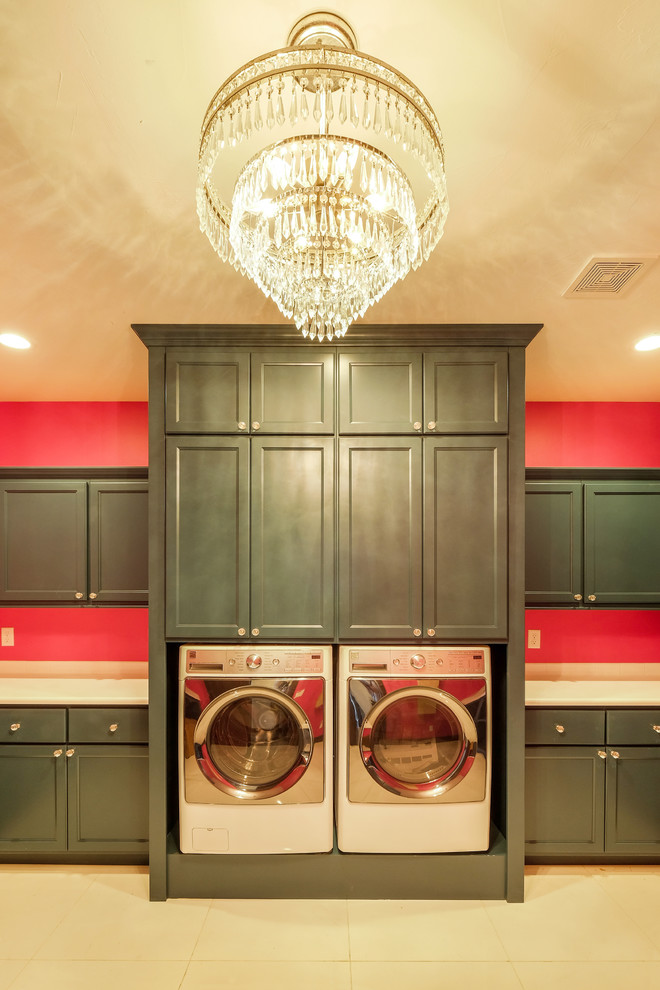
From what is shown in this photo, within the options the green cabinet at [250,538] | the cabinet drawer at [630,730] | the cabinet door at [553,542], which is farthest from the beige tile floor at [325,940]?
the cabinet door at [553,542]

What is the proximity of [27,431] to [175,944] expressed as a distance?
294 cm

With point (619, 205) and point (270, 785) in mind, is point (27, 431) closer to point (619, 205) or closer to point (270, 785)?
point (270, 785)

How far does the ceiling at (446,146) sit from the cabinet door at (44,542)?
3.20ft

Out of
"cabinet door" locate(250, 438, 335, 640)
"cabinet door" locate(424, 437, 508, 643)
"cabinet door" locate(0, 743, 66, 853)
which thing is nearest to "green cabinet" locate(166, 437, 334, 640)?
"cabinet door" locate(250, 438, 335, 640)

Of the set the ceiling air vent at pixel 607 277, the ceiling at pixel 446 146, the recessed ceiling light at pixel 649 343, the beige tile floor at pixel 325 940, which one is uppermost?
the ceiling at pixel 446 146

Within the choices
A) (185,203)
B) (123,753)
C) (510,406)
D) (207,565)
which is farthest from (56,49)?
(123,753)

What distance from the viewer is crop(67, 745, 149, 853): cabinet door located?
2.66 m

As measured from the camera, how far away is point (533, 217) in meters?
1.61

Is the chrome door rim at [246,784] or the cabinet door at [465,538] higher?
the cabinet door at [465,538]

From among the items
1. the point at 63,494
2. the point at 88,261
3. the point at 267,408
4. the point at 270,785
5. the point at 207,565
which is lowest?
the point at 270,785

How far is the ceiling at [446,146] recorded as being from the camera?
3.27 ft

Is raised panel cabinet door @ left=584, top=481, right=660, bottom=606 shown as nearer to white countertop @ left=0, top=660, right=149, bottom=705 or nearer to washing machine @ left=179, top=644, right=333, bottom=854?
washing machine @ left=179, top=644, right=333, bottom=854

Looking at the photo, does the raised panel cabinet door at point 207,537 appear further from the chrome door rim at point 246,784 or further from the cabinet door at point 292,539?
the chrome door rim at point 246,784

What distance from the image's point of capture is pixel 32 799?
2.67 metres
